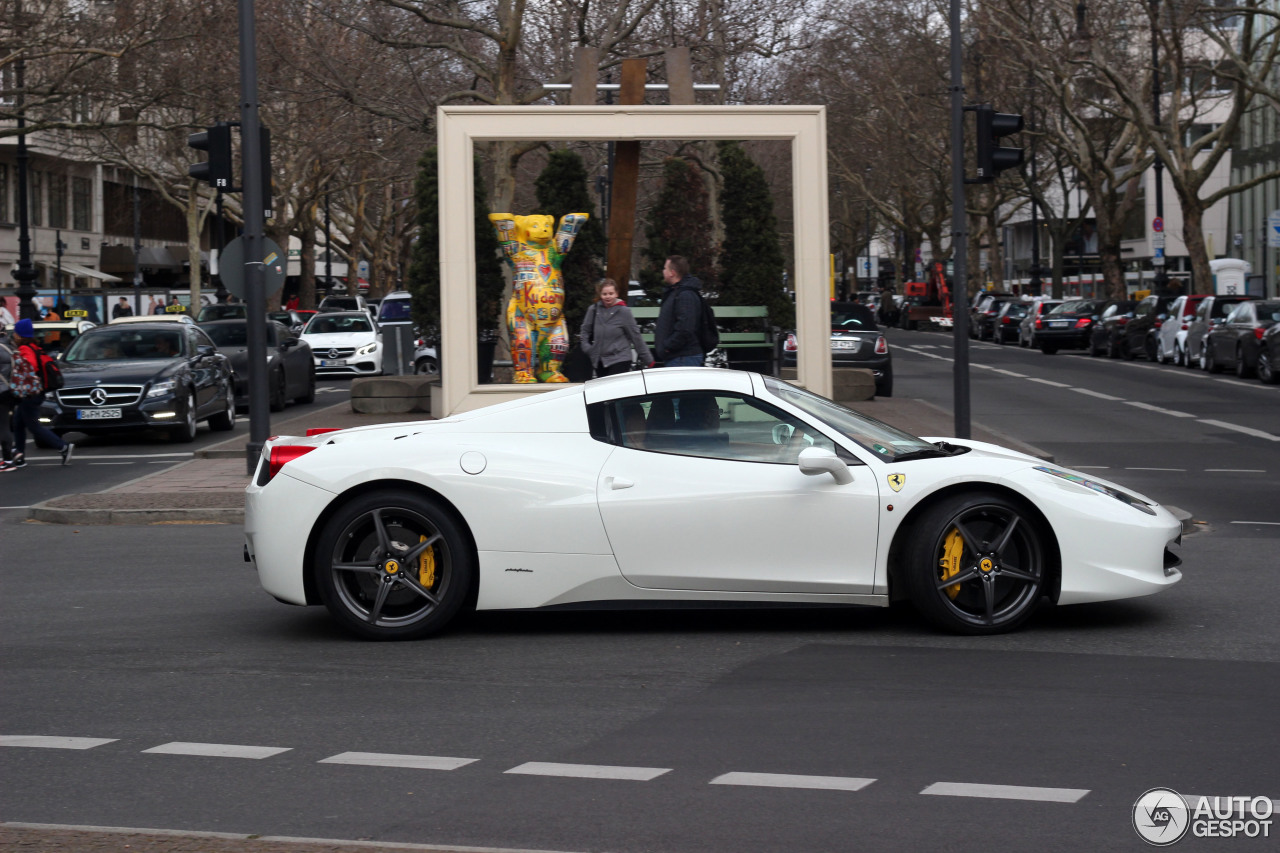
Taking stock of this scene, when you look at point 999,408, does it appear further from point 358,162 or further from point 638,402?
point 358,162

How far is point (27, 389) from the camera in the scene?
18.8m

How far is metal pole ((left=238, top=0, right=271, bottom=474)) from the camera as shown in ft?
53.8

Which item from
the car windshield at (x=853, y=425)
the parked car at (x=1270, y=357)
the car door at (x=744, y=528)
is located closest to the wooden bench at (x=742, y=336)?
the car windshield at (x=853, y=425)

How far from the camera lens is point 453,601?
26.6 feet

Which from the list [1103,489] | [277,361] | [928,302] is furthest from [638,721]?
[928,302]

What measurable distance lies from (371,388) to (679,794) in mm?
19231

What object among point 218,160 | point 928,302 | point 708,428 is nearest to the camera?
point 708,428

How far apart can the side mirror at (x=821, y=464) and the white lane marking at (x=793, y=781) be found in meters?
2.49

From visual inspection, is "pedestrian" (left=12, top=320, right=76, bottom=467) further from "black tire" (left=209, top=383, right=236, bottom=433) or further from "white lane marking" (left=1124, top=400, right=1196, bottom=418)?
"white lane marking" (left=1124, top=400, right=1196, bottom=418)

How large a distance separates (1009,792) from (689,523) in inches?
113

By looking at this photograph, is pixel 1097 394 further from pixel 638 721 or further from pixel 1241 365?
pixel 638 721

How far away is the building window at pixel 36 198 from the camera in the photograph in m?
67.7

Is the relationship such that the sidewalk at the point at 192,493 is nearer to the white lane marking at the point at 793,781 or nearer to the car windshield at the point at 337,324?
the white lane marking at the point at 793,781

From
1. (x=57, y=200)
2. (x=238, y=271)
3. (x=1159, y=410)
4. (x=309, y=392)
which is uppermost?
(x=57, y=200)
